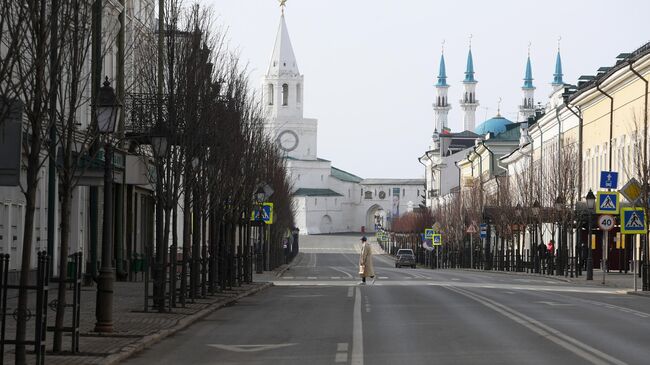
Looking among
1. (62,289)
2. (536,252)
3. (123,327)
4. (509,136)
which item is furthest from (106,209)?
(509,136)

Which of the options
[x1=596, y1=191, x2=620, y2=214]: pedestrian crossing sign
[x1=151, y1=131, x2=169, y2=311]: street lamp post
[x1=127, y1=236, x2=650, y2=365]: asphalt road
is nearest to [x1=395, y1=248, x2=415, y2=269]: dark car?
[x1=596, y1=191, x2=620, y2=214]: pedestrian crossing sign

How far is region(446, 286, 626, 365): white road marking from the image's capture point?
16955mm

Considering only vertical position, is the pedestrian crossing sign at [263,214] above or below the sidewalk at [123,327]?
above

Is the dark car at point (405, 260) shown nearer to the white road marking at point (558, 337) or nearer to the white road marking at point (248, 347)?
the white road marking at point (558, 337)

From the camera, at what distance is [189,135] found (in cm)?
2814

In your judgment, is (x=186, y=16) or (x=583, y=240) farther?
(x=583, y=240)

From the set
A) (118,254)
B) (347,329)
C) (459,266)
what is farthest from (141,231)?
(459,266)

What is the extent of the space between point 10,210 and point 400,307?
10.0 metres

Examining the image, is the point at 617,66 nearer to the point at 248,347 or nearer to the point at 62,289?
the point at 248,347

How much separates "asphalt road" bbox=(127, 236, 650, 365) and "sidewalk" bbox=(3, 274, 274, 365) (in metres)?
0.27

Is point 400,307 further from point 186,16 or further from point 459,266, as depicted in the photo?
point 459,266

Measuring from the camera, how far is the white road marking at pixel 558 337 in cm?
1695

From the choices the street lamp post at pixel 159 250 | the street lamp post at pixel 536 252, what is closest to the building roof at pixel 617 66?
the street lamp post at pixel 536 252

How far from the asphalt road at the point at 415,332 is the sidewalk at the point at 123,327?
270mm
